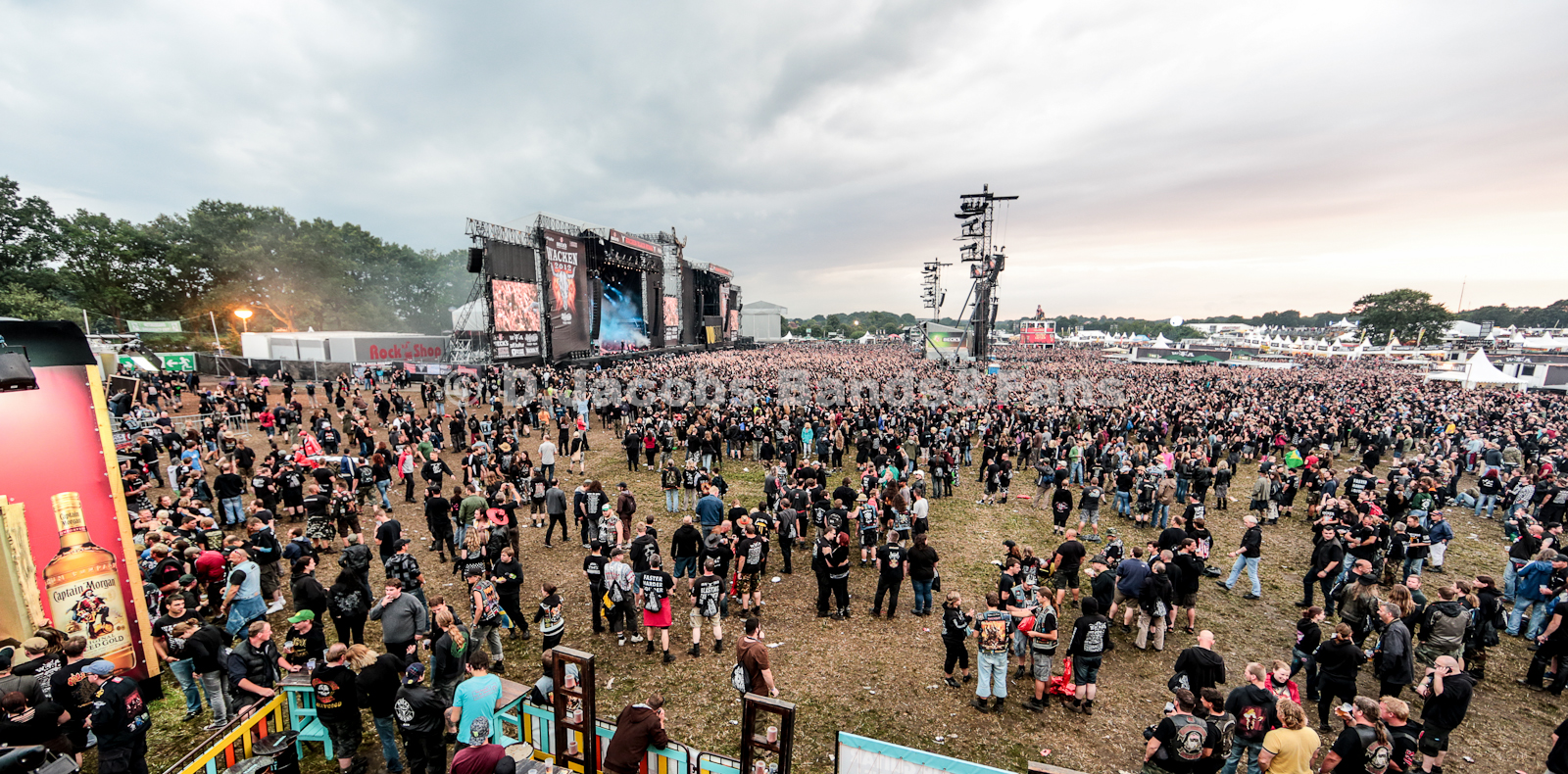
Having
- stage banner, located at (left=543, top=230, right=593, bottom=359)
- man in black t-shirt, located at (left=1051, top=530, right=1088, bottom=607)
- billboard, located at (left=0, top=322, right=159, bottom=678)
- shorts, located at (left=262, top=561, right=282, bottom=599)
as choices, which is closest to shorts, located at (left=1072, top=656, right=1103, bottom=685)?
man in black t-shirt, located at (left=1051, top=530, right=1088, bottom=607)

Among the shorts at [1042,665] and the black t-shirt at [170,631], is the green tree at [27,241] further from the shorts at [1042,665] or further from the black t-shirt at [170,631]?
the shorts at [1042,665]

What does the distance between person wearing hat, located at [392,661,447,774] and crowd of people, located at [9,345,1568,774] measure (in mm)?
24

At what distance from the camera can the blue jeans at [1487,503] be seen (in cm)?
1412

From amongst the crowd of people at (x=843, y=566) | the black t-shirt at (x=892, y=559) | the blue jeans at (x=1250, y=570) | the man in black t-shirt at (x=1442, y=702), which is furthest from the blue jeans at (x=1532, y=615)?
the black t-shirt at (x=892, y=559)

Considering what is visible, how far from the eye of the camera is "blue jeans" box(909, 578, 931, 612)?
8.47 meters

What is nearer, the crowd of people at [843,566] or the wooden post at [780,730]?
the wooden post at [780,730]

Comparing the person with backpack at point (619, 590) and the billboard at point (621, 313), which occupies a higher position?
the billboard at point (621, 313)

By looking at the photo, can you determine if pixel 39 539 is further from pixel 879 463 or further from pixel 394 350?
pixel 394 350

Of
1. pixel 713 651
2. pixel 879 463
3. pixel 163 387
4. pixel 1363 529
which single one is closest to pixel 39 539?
pixel 713 651

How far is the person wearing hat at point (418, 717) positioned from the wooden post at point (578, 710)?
3.42ft

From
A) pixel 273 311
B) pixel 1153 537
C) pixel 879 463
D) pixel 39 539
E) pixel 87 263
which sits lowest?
pixel 1153 537

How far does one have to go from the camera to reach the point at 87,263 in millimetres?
38344

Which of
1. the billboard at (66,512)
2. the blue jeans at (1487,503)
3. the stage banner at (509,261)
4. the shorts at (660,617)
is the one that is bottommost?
the blue jeans at (1487,503)

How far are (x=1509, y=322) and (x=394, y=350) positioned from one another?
217940 mm
